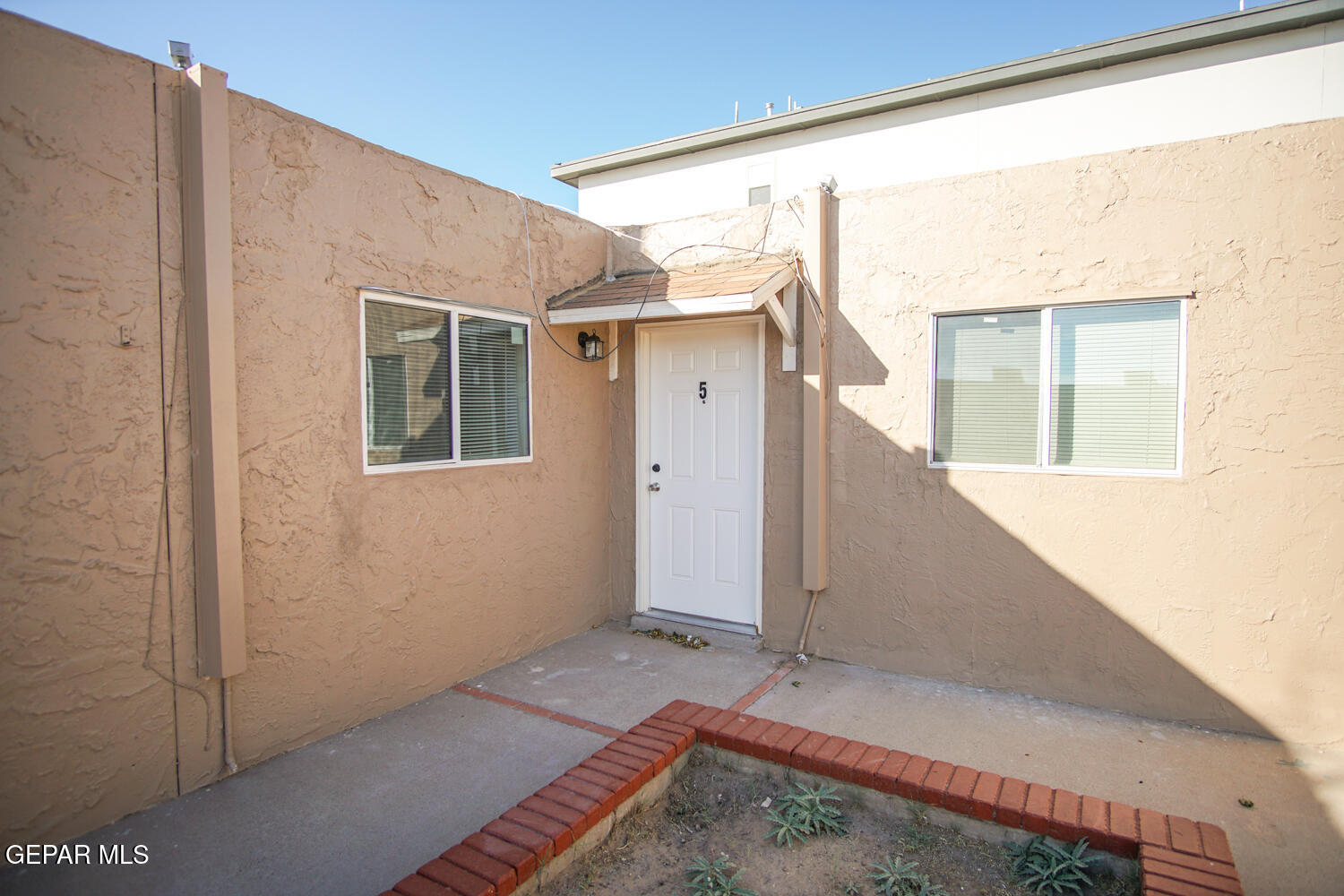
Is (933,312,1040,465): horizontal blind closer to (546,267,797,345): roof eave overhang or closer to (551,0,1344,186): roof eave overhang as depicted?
(546,267,797,345): roof eave overhang

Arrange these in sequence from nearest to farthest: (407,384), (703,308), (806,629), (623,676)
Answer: (407,384)
(703,308)
(623,676)
(806,629)

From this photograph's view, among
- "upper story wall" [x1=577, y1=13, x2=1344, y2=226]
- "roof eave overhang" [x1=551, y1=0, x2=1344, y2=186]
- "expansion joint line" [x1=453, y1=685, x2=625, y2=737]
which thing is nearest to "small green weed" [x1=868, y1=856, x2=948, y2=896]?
"expansion joint line" [x1=453, y1=685, x2=625, y2=737]

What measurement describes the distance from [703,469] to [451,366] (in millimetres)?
2191

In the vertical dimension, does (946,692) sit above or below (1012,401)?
below

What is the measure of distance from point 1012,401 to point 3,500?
5.25 meters

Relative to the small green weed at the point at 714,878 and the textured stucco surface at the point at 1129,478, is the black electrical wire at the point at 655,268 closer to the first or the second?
the textured stucco surface at the point at 1129,478

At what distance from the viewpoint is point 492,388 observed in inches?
198

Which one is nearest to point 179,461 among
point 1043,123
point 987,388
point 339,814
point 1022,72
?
point 339,814

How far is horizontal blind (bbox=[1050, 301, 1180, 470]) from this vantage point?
4.19 meters

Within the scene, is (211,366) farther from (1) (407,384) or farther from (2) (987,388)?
A: (2) (987,388)

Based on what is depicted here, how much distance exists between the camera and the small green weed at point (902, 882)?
258 cm

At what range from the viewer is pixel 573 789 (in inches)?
114

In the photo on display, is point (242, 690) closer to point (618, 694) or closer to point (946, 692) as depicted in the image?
point (618, 694)

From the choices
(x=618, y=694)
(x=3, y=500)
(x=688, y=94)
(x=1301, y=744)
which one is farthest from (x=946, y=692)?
(x=688, y=94)
